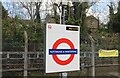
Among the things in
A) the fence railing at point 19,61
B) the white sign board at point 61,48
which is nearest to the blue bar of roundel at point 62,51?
the white sign board at point 61,48

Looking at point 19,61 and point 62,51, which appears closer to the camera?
point 62,51

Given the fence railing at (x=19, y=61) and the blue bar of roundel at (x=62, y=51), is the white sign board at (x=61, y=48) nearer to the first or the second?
the blue bar of roundel at (x=62, y=51)

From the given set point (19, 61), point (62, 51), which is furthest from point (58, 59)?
point (19, 61)

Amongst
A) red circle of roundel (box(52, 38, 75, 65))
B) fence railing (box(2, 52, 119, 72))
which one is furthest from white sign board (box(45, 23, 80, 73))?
fence railing (box(2, 52, 119, 72))

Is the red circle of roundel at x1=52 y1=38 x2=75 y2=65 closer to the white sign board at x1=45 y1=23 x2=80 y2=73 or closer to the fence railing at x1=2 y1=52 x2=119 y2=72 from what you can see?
the white sign board at x1=45 y1=23 x2=80 y2=73

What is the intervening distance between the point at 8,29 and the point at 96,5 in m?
1.76

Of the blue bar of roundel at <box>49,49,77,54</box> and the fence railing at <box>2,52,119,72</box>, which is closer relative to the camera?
the blue bar of roundel at <box>49,49,77,54</box>

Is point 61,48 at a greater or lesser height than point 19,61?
greater

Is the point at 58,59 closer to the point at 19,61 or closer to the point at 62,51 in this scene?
the point at 62,51

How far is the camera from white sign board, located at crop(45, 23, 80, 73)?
2941 millimetres

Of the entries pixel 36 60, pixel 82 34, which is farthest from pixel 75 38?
pixel 82 34

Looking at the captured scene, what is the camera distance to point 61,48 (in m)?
3.01

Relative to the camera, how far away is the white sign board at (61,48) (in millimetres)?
2941

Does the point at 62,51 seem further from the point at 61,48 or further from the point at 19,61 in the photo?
the point at 19,61
